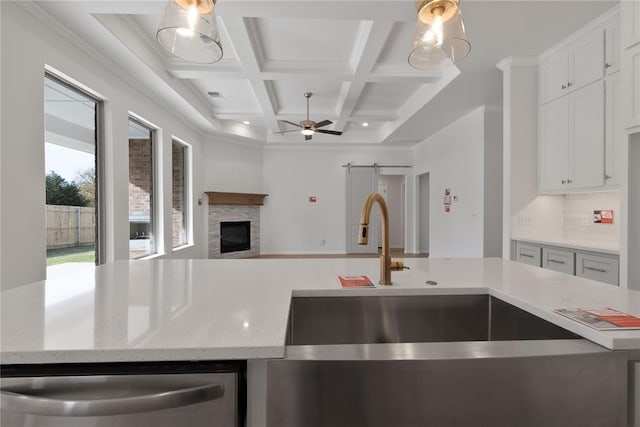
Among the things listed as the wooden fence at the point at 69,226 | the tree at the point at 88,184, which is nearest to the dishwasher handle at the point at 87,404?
the wooden fence at the point at 69,226

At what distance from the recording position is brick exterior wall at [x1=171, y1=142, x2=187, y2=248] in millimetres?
6215

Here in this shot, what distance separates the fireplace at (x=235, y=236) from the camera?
781 cm

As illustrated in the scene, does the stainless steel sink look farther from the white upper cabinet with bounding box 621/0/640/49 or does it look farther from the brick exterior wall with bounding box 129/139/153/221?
the brick exterior wall with bounding box 129/139/153/221

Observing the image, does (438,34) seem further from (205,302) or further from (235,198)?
(235,198)

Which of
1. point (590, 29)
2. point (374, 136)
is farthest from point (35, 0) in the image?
point (374, 136)

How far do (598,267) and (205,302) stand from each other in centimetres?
309

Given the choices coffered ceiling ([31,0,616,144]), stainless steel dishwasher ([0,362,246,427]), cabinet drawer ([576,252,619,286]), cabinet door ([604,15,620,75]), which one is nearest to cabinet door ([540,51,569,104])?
coffered ceiling ([31,0,616,144])

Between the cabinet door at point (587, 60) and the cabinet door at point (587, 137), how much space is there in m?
0.08

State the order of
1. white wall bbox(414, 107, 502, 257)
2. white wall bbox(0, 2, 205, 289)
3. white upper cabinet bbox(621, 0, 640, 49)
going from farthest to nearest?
1. white wall bbox(414, 107, 502, 257)
2. white wall bbox(0, 2, 205, 289)
3. white upper cabinet bbox(621, 0, 640, 49)

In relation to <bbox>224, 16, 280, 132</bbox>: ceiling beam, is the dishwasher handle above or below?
below

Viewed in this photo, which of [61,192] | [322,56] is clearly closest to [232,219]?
[61,192]

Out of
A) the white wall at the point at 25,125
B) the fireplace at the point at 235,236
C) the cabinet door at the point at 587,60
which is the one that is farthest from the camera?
the fireplace at the point at 235,236

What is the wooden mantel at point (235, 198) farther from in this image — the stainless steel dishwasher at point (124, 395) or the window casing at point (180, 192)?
the stainless steel dishwasher at point (124, 395)

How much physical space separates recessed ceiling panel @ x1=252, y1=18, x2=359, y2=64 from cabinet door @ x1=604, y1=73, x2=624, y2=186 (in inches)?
92.1
